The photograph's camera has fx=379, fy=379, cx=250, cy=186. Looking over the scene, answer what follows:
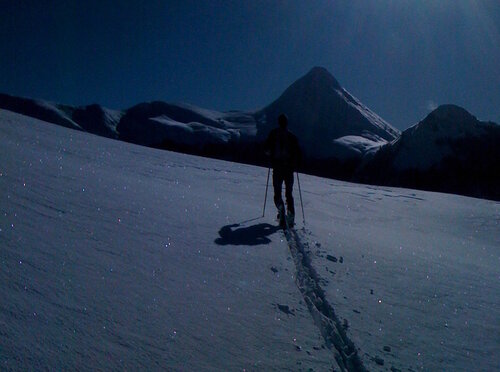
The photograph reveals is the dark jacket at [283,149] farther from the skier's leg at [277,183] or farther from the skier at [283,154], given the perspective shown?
the skier's leg at [277,183]

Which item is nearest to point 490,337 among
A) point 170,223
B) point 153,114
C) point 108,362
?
point 108,362

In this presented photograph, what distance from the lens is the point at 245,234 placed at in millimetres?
4891

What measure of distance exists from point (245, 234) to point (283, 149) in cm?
235

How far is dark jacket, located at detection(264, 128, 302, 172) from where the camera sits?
6.76m

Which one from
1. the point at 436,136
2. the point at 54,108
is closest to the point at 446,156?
Result: the point at 436,136

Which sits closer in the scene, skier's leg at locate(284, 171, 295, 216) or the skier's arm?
skier's leg at locate(284, 171, 295, 216)

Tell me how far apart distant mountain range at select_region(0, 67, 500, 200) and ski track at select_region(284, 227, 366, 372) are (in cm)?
2217

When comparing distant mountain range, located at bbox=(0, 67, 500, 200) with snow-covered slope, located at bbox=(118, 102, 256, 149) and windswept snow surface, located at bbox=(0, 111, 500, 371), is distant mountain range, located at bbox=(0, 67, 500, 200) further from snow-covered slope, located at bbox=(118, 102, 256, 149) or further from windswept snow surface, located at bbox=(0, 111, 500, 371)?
windswept snow surface, located at bbox=(0, 111, 500, 371)

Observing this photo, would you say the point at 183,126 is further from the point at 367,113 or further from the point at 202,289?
the point at 202,289

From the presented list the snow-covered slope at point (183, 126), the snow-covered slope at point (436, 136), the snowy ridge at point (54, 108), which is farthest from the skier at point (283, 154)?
the snowy ridge at point (54, 108)

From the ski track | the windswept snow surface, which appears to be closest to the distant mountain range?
the windswept snow surface

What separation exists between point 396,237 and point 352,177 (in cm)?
5725

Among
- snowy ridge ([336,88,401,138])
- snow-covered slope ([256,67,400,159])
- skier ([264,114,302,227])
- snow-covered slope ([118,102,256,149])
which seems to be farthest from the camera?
snowy ridge ([336,88,401,138])

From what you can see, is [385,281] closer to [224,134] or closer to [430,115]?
[430,115]
